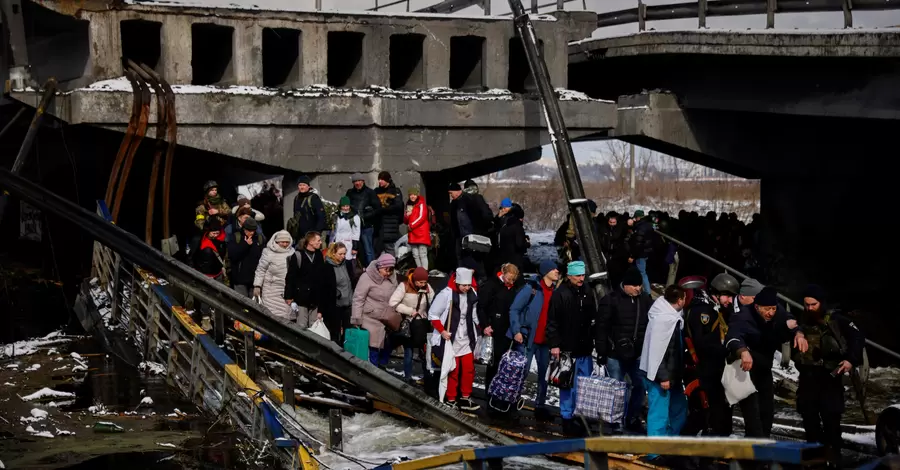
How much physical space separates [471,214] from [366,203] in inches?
67.6

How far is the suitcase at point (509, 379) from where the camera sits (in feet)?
43.1

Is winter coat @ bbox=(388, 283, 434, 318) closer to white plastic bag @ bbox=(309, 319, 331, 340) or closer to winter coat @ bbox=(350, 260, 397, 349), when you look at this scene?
winter coat @ bbox=(350, 260, 397, 349)

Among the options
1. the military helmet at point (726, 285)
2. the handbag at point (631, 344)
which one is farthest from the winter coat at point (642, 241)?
the military helmet at point (726, 285)

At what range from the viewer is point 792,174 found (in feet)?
92.2

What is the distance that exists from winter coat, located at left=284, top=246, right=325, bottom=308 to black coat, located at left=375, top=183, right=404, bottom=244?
14.1 ft

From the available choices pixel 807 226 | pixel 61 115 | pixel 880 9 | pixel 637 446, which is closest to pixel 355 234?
pixel 61 115

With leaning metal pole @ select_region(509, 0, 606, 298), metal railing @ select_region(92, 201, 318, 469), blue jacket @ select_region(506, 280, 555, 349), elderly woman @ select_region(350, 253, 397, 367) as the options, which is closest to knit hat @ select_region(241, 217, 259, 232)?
metal railing @ select_region(92, 201, 318, 469)

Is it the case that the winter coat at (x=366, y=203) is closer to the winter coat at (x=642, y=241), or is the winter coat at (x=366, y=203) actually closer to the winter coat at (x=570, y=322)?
the winter coat at (x=642, y=241)

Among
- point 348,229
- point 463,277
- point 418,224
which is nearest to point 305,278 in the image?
point 463,277

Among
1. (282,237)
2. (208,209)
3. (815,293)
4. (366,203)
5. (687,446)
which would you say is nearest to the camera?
(687,446)

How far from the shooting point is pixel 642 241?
65.9 feet

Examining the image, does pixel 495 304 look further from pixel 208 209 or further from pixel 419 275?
pixel 208 209

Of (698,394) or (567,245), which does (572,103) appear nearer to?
(567,245)

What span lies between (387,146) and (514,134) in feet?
8.85
